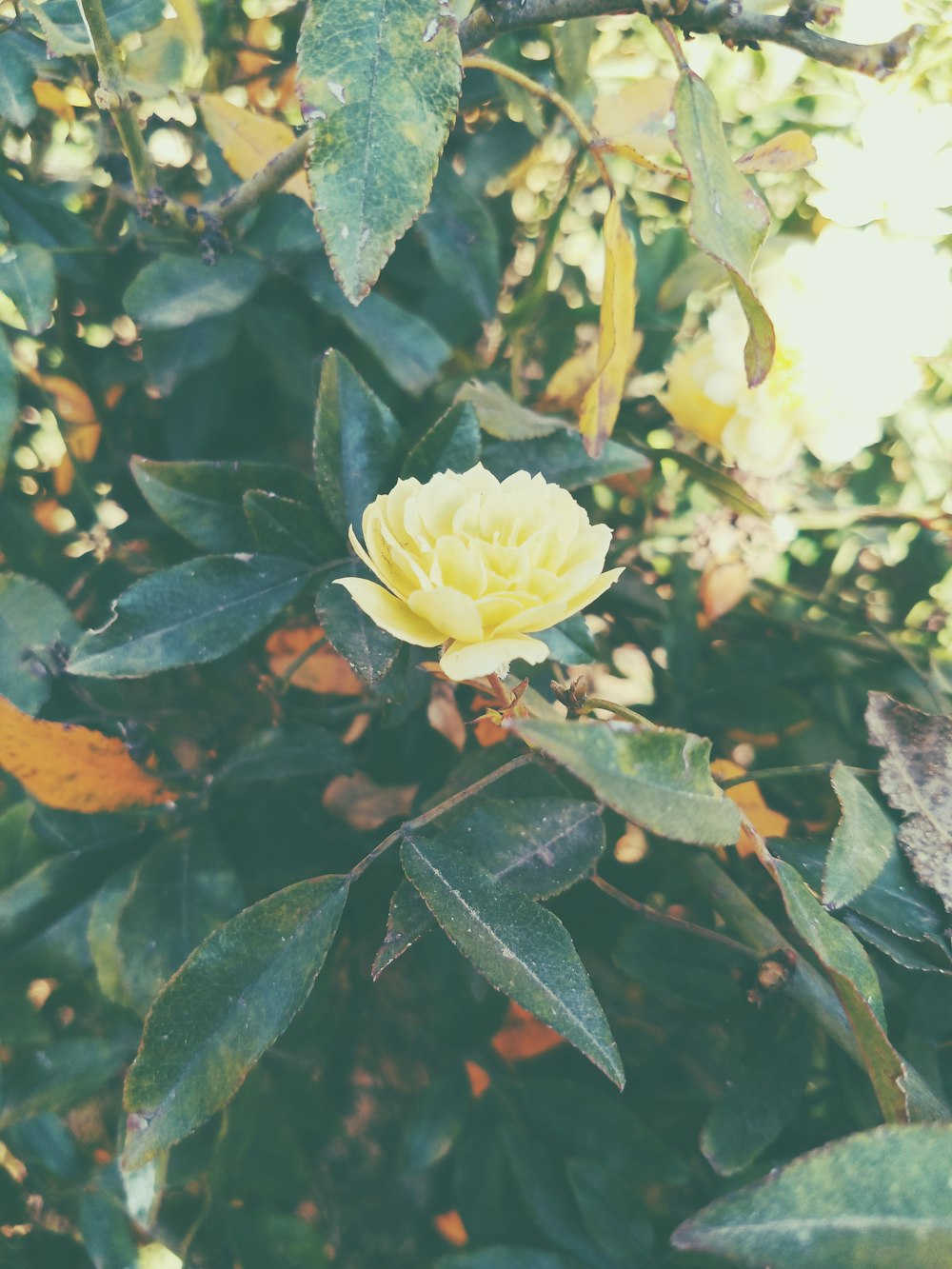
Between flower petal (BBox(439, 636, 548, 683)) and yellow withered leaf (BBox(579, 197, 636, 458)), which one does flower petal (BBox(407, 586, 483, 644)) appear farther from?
yellow withered leaf (BBox(579, 197, 636, 458))

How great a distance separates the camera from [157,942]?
57 cm

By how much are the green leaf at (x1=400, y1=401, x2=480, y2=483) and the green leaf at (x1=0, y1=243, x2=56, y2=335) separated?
10.1 inches

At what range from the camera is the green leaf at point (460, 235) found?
2.20ft

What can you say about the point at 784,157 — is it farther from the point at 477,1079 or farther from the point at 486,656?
the point at 477,1079

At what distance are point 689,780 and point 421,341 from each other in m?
0.40

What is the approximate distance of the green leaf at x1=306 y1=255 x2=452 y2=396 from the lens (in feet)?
2.07

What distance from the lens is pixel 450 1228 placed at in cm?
74

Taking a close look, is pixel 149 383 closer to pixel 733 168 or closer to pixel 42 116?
pixel 42 116

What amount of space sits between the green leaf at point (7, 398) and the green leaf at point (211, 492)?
8 cm

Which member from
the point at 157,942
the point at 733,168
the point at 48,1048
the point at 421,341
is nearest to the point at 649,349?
the point at 421,341

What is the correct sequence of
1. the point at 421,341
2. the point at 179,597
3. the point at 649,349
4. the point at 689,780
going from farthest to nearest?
the point at 649,349
the point at 421,341
the point at 179,597
the point at 689,780

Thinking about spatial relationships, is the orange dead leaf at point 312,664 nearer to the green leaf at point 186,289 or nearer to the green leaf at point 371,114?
the green leaf at point 186,289

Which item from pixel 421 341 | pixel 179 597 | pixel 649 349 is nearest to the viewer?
pixel 179 597

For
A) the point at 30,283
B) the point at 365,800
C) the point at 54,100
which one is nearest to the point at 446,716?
the point at 365,800
